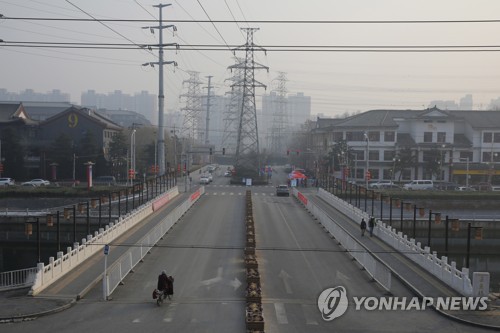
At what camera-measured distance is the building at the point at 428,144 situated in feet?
227

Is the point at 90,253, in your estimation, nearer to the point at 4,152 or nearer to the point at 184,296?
the point at 184,296

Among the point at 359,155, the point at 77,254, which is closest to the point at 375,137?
the point at 359,155

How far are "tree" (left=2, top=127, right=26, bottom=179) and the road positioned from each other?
4103 cm

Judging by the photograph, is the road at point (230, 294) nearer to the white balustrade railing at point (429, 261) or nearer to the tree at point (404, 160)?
the white balustrade railing at point (429, 261)

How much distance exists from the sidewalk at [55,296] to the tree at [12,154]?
47311 millimetres

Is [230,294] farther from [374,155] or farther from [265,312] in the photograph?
[374,155]

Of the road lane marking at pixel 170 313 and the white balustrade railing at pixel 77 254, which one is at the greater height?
the white balustrade railing at pixel 77 254

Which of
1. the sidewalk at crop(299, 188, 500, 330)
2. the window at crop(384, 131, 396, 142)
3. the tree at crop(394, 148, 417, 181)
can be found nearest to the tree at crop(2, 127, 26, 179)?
the tree at crop(394, 148, 417, 181)

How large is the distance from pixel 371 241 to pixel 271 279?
32.3 feet

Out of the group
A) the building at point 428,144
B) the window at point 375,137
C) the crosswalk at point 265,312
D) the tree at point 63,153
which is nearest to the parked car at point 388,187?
the building at point 428,144

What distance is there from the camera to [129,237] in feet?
95.7

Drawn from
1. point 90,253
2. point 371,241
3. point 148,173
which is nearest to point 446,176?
point 148,173

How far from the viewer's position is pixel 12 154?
220 feet

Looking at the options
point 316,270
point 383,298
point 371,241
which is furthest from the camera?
point 371,241
